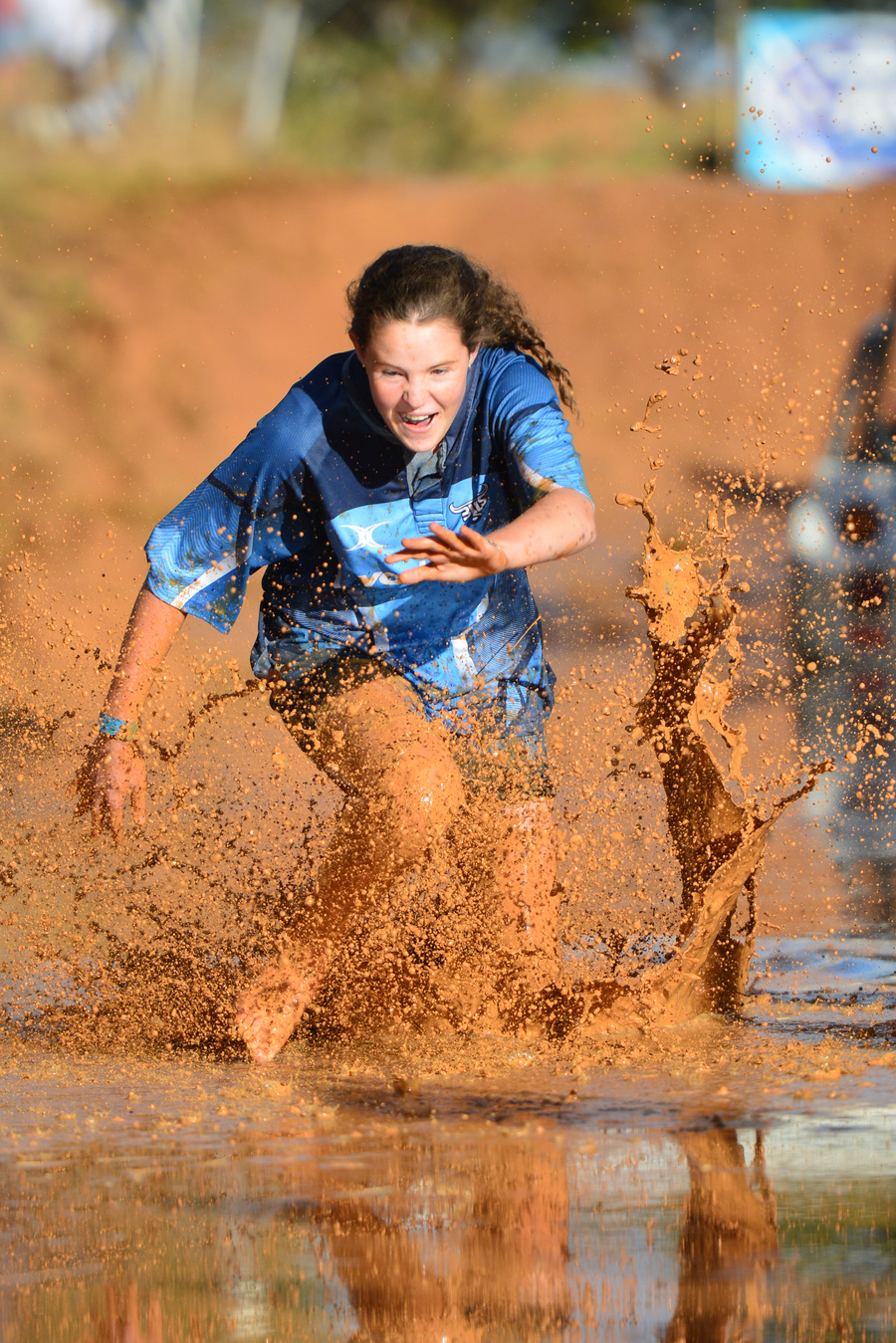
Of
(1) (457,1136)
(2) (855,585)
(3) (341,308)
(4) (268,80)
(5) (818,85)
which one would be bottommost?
(1) (457,1136)

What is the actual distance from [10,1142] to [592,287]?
58.3 feet

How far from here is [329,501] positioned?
3711 mm

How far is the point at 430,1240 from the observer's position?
2.41m

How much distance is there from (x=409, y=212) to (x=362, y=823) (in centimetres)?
1750

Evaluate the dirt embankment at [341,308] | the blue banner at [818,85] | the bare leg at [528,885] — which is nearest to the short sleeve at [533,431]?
the bare leg at [528,885]

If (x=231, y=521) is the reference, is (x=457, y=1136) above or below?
below

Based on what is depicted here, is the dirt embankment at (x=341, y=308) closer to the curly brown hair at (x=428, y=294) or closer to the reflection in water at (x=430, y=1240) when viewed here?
the curly brown hair at (x=428, y=294)

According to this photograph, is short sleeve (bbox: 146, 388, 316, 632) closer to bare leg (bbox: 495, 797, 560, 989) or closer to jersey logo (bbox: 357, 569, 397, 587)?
jersey logo (bbox: 357, 569, 397, 587)

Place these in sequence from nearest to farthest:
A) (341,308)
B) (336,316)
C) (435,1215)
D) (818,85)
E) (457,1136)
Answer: (435,1215) → (457,1136) → (818,85) → (336,316) → (341,308)

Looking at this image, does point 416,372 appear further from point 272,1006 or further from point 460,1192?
point 460,1192

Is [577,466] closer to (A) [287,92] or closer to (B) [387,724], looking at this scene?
(B) [387,724]

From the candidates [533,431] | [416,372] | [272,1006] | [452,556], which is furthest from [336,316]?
[452,556]

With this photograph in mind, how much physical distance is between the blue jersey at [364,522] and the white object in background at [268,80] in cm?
1797

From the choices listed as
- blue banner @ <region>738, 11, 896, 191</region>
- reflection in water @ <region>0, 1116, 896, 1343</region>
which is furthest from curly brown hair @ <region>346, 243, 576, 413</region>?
blue banner @ <region>738, 11, 896, 191</region>
